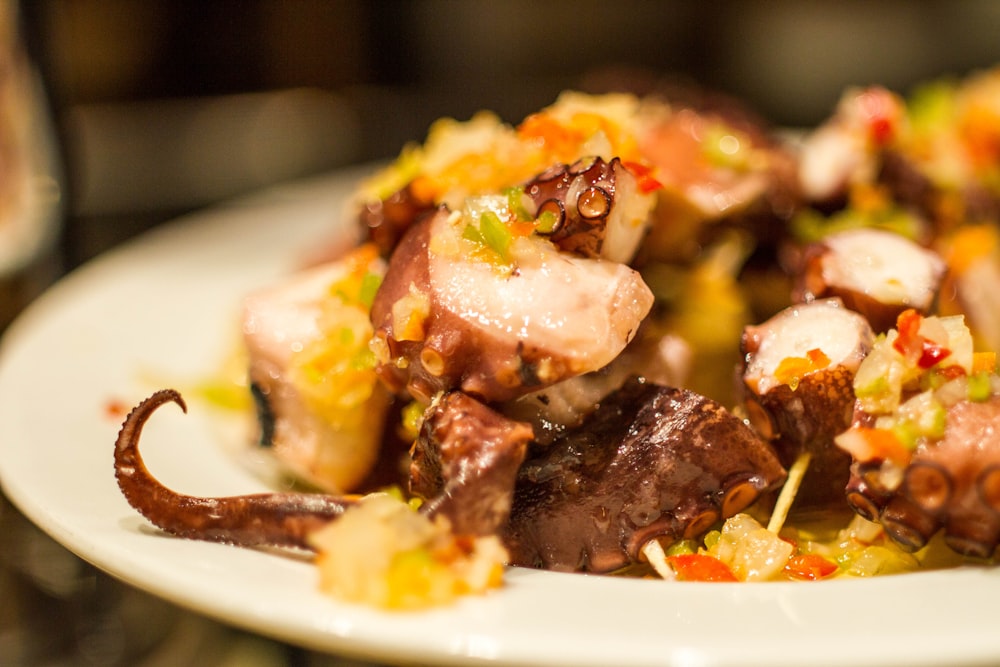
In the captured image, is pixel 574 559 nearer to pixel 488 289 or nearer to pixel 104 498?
pixel 488 289

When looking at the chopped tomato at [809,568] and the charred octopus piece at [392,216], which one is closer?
the chopped tomato at [809,568]

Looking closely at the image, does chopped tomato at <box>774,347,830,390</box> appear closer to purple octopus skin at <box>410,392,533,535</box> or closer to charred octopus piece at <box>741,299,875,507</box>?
charred octopus piece at <box>741,299,875,507</box>

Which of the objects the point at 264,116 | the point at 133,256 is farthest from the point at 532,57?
the point at 133,256

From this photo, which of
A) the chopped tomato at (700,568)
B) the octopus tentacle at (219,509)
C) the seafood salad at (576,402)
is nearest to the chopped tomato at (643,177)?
the seafood salad at (576,402)

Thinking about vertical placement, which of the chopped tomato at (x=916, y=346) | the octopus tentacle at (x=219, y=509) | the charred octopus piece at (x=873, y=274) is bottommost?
the octopus tentacle at (x=219, y=509)

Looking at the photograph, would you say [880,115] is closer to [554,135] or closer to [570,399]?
[554,135]

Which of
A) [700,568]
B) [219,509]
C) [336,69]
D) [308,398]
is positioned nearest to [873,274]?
[700,568]

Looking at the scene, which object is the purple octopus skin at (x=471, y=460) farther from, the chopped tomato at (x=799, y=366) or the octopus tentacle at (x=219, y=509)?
the chopped tomato at (x=799, y=366)

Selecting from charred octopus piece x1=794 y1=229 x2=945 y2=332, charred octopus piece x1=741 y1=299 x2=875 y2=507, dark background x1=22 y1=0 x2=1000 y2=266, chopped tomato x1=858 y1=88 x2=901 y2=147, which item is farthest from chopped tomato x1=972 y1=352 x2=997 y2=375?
dark background x1=22 y1=0 x2=1000 y2=266
